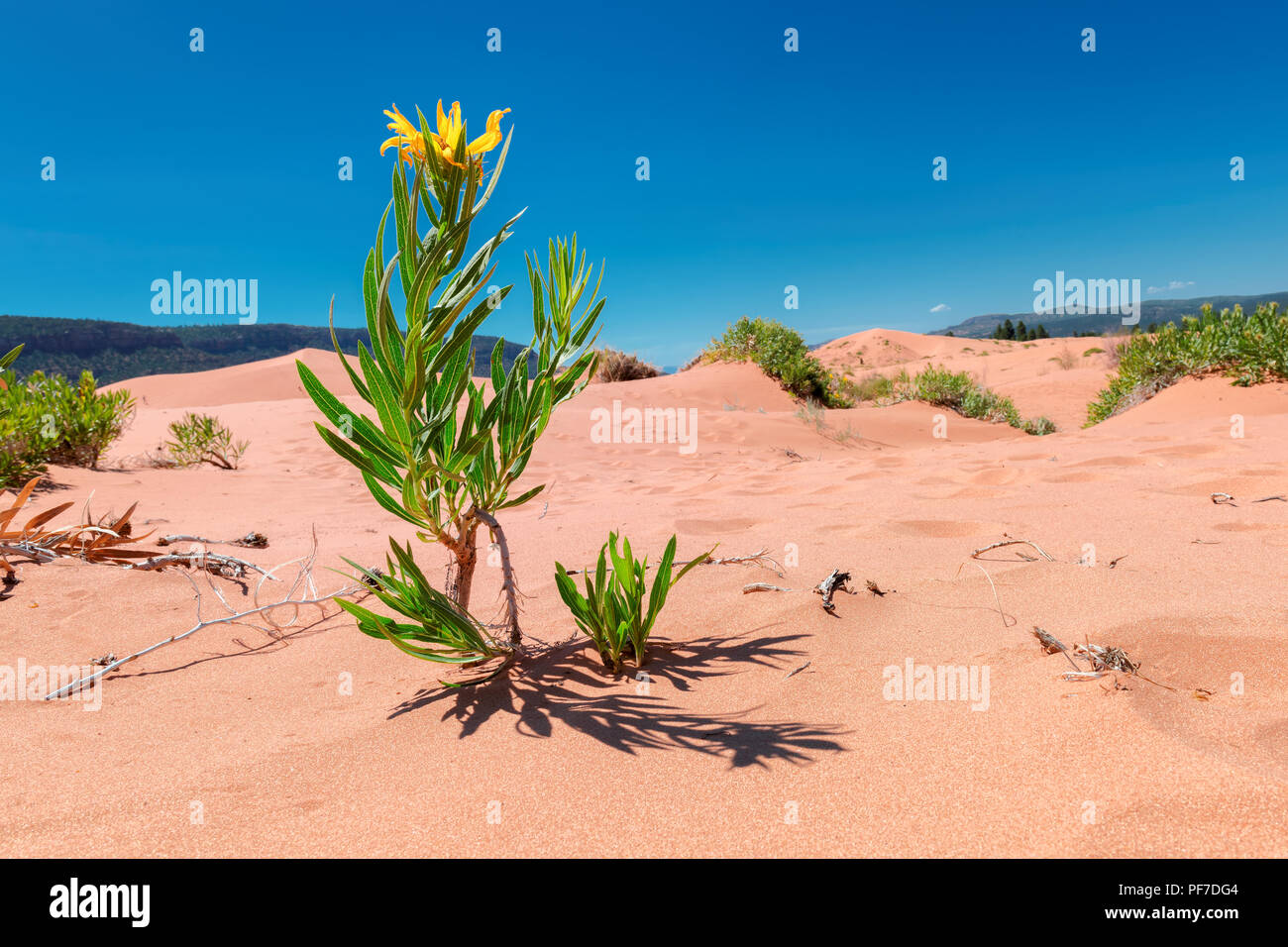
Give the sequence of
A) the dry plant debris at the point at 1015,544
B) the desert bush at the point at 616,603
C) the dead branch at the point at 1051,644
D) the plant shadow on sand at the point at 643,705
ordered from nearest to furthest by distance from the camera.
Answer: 1. the plant shadow on sand at the point at 643,705
2. the dead branch at the point at 1051,644
3. the desert bush at the point at 616,603
4. the dry plant debris at the point at 1015,544

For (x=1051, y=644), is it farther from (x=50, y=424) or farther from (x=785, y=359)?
(x=785, y=359)

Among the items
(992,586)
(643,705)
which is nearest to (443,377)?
(643,705)

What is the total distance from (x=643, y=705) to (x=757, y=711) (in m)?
0.29

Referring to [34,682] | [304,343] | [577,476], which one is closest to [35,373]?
[577,476]

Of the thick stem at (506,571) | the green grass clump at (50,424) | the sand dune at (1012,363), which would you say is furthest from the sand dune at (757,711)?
the sand dune at (1012,363)

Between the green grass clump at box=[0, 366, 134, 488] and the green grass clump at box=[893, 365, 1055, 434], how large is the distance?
10654 mm

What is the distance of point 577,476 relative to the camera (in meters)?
6.70

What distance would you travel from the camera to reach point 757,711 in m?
1.73

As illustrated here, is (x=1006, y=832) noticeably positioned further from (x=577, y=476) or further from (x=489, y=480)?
(x=577, y=476)

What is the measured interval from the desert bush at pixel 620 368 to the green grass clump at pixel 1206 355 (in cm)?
853

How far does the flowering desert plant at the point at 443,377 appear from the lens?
4.46 ft

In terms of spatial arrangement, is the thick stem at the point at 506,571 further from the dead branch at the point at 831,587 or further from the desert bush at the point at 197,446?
the desert bush at the point at 197,446
